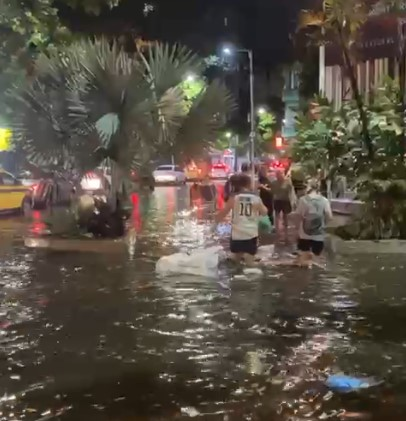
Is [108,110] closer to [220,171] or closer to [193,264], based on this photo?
[193,264]

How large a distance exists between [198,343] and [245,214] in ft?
14.3

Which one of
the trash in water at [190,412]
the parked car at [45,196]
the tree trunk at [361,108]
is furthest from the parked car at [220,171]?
the trash in water at [190,412]

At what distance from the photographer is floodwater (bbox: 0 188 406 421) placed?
5.96 metres

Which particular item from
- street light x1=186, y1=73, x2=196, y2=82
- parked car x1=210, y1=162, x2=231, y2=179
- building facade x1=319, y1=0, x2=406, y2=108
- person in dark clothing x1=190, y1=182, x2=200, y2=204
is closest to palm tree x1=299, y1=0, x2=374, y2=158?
street light x1=186, y1=73, x2=196, y2=82

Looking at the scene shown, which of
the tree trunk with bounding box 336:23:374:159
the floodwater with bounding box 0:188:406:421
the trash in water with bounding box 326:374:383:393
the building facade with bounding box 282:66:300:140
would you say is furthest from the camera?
the building facade with bounding box 282:66:300:140

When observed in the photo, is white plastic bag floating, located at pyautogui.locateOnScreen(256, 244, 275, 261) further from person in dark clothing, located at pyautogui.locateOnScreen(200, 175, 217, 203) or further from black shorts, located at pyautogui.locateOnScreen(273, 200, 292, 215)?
person in dark clothing, located at pyautogui.locateOnScreen(200, 175, 217, 203)

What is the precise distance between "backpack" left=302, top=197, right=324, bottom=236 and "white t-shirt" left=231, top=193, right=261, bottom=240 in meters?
0.95

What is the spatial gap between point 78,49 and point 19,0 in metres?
2.38

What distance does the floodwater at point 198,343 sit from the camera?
19.5ft

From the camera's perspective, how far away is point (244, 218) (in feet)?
39.3

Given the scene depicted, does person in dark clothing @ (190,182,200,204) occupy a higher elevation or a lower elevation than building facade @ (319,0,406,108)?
lower

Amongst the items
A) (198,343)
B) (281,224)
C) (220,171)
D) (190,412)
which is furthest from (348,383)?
(220,171)

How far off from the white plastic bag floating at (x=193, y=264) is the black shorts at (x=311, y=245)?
1.52 meters

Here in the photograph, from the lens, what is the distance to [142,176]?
56.2 feet
